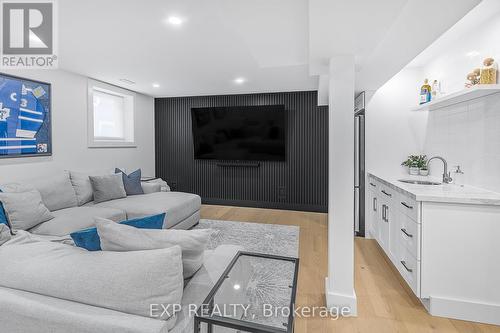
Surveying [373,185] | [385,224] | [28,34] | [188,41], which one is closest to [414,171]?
[373,185]

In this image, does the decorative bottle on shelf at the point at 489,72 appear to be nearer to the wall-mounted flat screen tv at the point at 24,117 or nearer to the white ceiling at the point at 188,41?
the white ceiling at the point at 188,41

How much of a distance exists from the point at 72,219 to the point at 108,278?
7.04 ft

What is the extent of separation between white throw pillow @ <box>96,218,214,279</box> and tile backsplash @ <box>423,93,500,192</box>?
7.91 feet

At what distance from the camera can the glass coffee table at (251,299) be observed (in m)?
1.03

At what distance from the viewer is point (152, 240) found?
1233 mm

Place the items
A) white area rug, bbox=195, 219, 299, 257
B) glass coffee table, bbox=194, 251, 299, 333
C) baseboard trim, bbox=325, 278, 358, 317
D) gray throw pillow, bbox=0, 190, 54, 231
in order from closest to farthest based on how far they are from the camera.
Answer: glass coffee table, bbox=194, 251, 299, 333
baseboard trim, bbox=325, 278, 358, 317
gray throw pillow, bbox=0, 190, 54, 231
white area rug, bbox=195, 219, 299, 257

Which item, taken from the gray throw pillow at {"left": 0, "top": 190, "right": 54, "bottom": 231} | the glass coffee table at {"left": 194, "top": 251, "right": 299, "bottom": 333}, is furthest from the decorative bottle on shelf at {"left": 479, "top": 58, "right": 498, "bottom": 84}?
the gray throw pillow at {"left": 0, "top": 190, "right": 54, "bottom": 231}

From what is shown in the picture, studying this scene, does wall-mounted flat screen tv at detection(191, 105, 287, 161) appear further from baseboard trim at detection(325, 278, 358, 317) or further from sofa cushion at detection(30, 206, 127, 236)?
baseboard trim at detection(325, 278, 358, 317)

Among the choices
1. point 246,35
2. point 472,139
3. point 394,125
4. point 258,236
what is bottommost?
point 258,236

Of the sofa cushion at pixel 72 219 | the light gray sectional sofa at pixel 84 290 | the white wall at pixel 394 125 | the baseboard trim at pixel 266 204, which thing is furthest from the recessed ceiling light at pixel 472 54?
the sofa cushion at pixel 72 219

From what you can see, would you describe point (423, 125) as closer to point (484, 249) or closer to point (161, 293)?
point (484, 249)

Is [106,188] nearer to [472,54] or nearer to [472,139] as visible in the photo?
[472,139]

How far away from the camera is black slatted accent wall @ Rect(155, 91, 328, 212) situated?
5223 mm

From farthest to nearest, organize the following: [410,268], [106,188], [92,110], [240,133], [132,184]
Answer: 1. [240,133]
2. [92,110]
3. [132,184]
4. [106,188]
5. [410,268]
